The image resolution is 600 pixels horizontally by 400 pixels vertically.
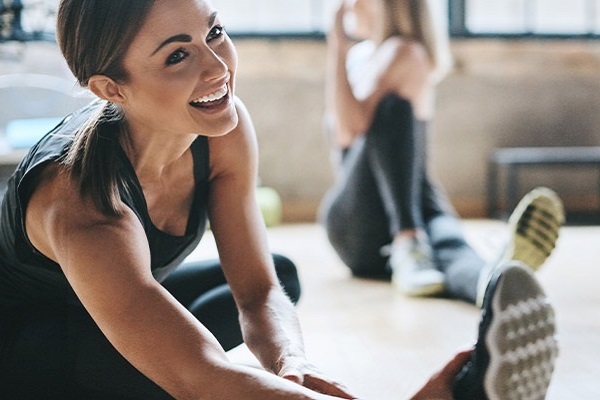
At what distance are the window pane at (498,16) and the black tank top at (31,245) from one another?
9.49ft

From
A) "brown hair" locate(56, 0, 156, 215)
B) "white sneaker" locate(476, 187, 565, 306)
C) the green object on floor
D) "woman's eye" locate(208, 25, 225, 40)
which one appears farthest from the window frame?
"brown hair" locate(56, 0, 156, 215)

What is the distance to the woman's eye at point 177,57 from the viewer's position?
3.07 ft

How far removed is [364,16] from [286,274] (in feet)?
4.33

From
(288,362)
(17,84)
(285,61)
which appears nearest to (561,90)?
(285,61)

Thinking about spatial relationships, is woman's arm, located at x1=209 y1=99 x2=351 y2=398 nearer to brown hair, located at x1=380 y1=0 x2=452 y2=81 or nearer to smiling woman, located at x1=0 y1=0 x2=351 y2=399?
smiling woman, located at x1=0 y1=0 x2=351 y2=399

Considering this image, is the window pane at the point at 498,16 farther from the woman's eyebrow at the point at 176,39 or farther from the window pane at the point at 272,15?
the woman's eyebrow at the point at 176,39

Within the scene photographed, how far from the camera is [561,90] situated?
371 cm

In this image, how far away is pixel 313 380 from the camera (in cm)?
95

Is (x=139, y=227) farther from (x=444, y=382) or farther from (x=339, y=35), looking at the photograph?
(x=339, y=35)

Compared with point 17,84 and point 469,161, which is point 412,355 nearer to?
point 17,84

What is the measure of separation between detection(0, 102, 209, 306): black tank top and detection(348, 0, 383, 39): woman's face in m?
1.41

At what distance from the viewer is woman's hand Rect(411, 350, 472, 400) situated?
3.23 ft

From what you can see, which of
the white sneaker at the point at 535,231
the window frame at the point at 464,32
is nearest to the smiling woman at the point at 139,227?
the white sneaker at the point at 535,231

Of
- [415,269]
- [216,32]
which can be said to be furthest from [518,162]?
[216,32]
